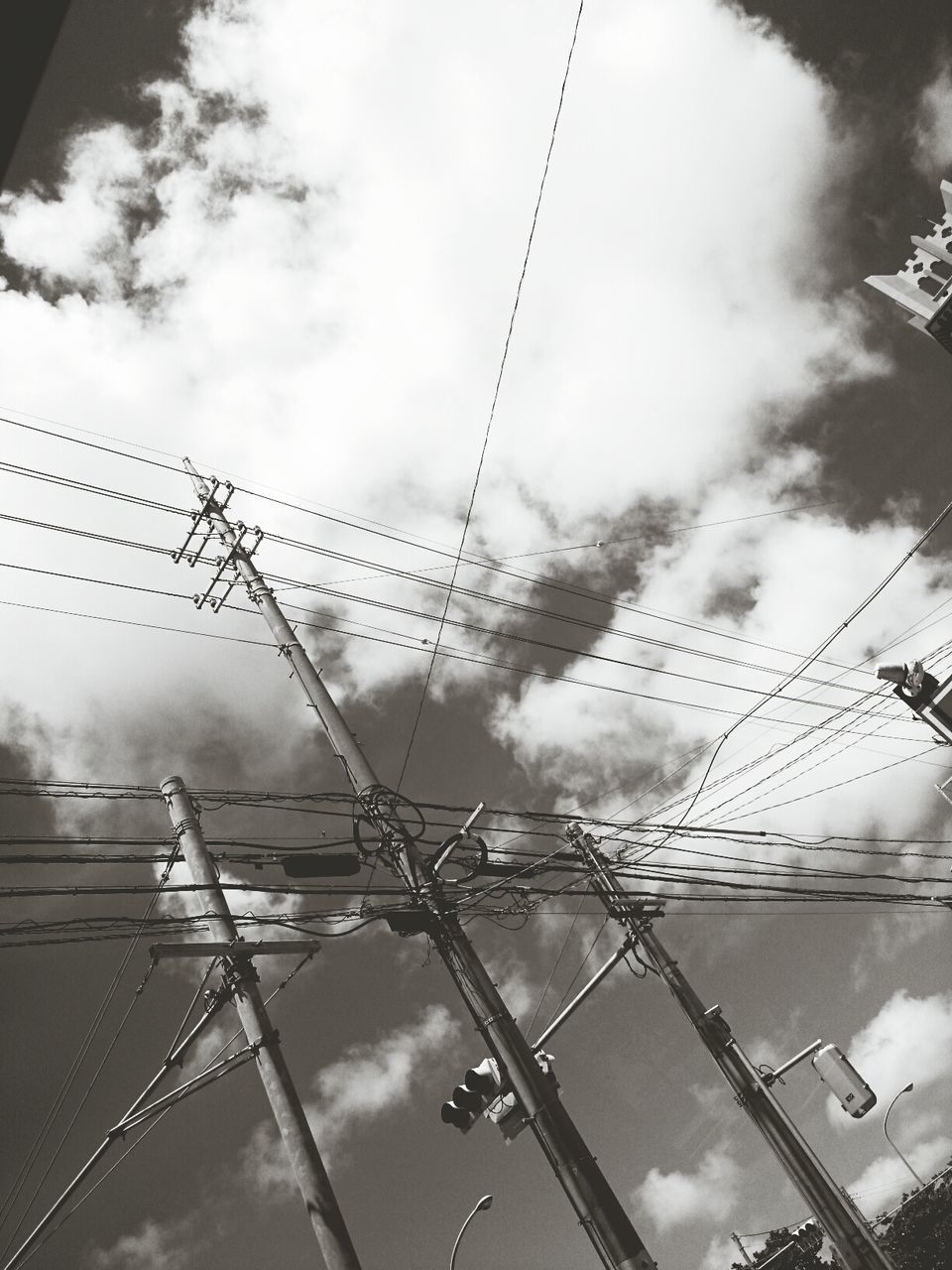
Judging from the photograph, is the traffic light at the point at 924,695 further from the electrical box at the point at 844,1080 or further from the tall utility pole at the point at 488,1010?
the tall utility pole at the point at 488,1010

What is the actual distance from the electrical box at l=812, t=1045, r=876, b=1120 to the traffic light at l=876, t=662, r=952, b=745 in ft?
19.5

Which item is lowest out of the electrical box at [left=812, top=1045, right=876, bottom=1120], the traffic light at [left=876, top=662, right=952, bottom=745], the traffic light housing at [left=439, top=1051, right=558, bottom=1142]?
the electrical box at [left=812, top=1045, right=876, bottom=1120]

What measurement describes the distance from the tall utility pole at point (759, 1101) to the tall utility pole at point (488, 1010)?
6.08ft

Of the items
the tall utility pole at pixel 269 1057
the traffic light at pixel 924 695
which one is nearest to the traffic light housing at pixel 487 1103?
the tall utility pole at pixel 269 1057

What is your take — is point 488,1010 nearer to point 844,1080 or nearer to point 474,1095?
point 474,1095

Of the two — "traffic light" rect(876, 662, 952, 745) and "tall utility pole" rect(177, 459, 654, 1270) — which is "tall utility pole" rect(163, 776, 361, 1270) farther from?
"traffic light" rect(876, 662, 952, 745)

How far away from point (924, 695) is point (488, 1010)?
10681 millimetres

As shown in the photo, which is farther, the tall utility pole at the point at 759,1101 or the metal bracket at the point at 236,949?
the tall utility pole at the point at 759,1101

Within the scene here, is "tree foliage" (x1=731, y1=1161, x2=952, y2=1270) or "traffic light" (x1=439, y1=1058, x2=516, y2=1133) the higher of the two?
"traffic light" (x1=439, y1=1058, x2=516, y2=1133)

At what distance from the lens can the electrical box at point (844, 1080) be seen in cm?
1023

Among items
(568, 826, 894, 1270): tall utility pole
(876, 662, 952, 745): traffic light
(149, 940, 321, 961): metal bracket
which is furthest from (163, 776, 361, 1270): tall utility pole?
(876, 662, 952, 745): traffic light

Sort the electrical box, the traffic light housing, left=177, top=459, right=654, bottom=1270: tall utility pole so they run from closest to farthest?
left=177, top=459, right=654, bottom=1270: tall utility pole, the traffic light housing, the electrical box

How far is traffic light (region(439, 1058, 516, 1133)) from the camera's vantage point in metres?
6.24

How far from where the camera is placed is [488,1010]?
6.52 m
